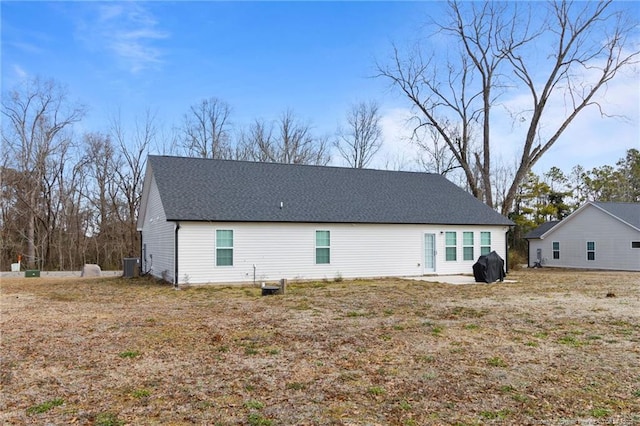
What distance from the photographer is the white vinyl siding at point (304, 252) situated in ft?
51.8

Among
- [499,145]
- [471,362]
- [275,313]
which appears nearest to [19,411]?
[471,362]

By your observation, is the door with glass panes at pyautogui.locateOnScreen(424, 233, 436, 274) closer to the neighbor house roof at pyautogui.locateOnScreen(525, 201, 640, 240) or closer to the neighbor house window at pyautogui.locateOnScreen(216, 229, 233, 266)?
the neighbor house window at pyautogui.locateOnScreen(216, 229, 233, 266)

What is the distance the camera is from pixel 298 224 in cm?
1730

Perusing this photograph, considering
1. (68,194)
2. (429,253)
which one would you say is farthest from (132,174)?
(429,253)

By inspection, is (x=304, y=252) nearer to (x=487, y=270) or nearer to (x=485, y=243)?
(x=487, y=270)

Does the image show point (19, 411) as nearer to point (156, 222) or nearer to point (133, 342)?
point (133, 342)

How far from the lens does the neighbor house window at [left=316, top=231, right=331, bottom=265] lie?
58.0 feet

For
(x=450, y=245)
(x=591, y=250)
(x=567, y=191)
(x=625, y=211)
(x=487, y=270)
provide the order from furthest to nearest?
(x=567, y=191) → (x=591, y=250) → (x=625, y=211) → (x=450, y=245) → (x=487, y=270)

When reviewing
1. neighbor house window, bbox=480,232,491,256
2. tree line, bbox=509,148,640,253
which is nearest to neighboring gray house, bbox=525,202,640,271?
tree line, bbox=509,148,640,253

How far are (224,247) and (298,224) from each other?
2.78 m

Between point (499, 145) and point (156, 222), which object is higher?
point (499, 145)

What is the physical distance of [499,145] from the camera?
1676 inches

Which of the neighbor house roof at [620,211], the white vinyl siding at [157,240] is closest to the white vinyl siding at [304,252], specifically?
the white vinyl siding at [157,240]

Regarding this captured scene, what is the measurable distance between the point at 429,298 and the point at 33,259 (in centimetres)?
2556
